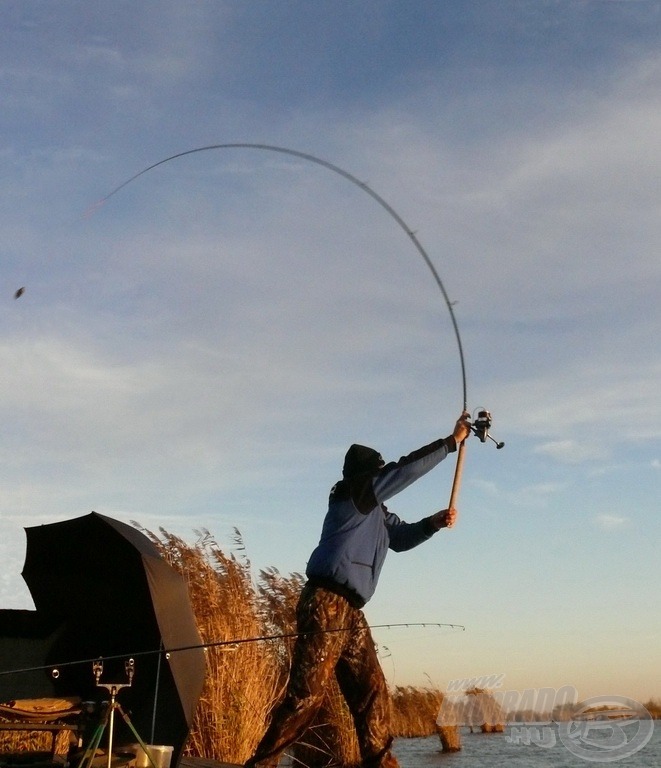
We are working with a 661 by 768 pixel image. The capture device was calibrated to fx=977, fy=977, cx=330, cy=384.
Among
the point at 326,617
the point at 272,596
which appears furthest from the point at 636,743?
the point at 326,617

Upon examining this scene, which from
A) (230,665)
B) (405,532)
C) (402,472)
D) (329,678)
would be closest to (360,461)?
(402,472)

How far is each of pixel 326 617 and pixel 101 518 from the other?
1625mm

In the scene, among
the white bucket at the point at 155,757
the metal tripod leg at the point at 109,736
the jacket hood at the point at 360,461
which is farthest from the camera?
the jacket hood at the point at 360,461

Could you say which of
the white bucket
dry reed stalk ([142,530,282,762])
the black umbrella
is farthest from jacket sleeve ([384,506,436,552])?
dry reed stalk ([142,530,282,762])

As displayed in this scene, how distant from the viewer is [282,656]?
8.63 meters

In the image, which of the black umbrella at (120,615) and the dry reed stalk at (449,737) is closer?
the black umbrella at (120,615)

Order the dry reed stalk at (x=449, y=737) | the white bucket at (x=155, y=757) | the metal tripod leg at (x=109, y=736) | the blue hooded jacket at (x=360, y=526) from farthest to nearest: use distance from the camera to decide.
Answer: the dry reed stalk at (x=449, y=737), the blue hooded jacket at (x=360, y=526), the white bucket at (x=155, y=757), the metal tripod leg at (x=109, y=736)

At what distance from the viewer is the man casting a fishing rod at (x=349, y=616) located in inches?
202

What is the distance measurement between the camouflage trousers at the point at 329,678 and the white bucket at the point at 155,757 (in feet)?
1.47

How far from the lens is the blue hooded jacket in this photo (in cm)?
521

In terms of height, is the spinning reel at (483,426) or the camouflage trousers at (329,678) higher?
the spinning reel at (483,426)

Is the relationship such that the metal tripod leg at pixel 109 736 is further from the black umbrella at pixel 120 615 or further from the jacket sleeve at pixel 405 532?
the jacket sleeve at pixel 405 532

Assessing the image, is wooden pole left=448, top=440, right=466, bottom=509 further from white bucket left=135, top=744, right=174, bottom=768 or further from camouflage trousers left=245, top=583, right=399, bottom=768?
white bucket left=135, top=744, right=174, bottom=768

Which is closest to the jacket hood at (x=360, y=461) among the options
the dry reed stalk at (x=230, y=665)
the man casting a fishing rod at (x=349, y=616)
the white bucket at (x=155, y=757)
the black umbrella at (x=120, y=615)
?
the man casting a fishing rod at (x=349, y=616)
